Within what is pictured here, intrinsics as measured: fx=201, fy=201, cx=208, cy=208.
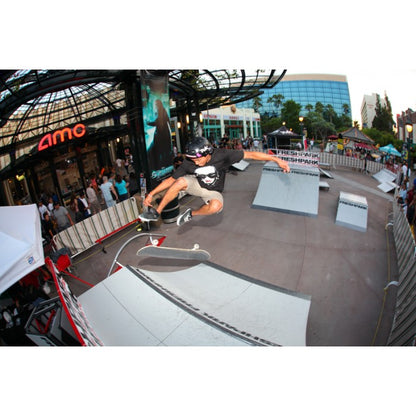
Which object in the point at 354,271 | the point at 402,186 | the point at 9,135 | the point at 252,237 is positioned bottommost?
the point at 354,271

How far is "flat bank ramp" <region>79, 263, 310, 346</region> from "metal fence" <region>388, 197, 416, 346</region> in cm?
66

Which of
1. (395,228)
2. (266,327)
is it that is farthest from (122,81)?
(395,228)

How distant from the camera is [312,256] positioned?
2.73 m

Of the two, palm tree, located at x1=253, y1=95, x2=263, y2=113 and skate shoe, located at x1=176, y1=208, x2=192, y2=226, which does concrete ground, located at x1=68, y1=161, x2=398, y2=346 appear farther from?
palm tree, located at x1=253, y1=95, x2=263, y2=113

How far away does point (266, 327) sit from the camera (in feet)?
5.77

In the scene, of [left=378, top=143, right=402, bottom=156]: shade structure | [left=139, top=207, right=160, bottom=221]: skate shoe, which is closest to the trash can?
[left=139, top=207, right=160, bottom=221]: skate shoe

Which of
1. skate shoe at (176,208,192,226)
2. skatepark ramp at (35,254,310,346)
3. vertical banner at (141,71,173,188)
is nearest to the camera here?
skatepark ramp at (35,254,310,346)

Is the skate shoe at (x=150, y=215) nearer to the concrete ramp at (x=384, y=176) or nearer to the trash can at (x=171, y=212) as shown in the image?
the trash can at (x=171, y=212)

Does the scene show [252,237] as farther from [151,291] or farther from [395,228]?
[395,228]

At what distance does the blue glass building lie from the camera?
8.57ft

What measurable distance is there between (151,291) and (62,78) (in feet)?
9.16

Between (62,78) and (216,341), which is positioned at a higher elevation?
(62,78)

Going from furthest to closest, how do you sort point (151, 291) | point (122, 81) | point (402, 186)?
point (402, 186), point (122, 81), point (151, 291)

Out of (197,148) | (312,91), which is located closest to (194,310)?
(197,148)
